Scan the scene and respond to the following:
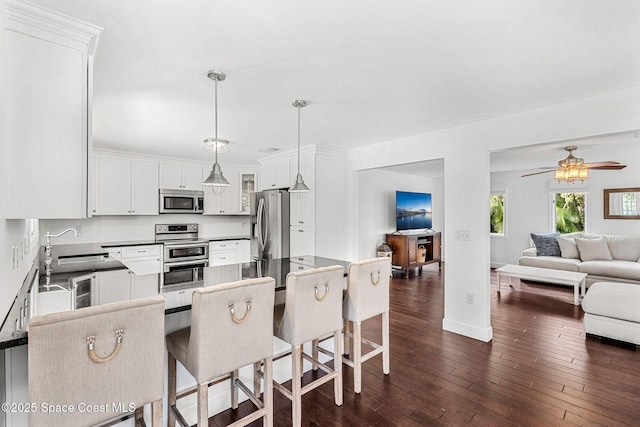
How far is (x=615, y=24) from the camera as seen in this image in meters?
1.60

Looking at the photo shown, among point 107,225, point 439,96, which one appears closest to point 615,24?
point 439,96

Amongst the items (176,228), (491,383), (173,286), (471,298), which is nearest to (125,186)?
(176,228)

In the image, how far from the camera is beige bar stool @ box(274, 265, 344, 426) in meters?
1.94

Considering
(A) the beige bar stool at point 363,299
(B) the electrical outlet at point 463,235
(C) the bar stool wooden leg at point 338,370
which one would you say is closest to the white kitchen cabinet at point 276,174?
(B) the electrical outlet at point 463,235

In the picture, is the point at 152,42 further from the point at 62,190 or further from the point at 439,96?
the point at 439,96

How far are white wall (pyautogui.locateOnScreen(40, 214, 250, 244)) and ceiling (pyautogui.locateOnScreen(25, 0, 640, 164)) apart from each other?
2.51 meters

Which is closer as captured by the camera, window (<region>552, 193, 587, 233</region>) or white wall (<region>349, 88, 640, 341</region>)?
white wall (<region>349, 88, 640, 341</region>)

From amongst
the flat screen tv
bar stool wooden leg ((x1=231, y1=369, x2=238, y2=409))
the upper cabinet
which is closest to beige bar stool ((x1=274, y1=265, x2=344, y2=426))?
bar stool wooden leg ((x1=231, y1=369, x2=238, y2=409))

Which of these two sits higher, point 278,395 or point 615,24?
point 615,24

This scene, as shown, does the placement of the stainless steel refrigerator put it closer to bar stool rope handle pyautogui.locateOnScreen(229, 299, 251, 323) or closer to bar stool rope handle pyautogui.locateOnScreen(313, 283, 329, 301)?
bar stool rope handle pyautogui.locateOnScreen(313, 283, 329, 301)

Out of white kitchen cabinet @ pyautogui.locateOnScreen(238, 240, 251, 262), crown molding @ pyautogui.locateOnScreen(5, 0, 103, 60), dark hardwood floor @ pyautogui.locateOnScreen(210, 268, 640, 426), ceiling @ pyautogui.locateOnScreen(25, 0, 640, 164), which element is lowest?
dark hardwood floor @ pyautogui.locateOnScreen(210, 268, 640, 426)

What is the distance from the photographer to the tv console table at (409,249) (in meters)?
6.29

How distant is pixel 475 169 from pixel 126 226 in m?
5.31

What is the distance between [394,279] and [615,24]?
5.08 metres
